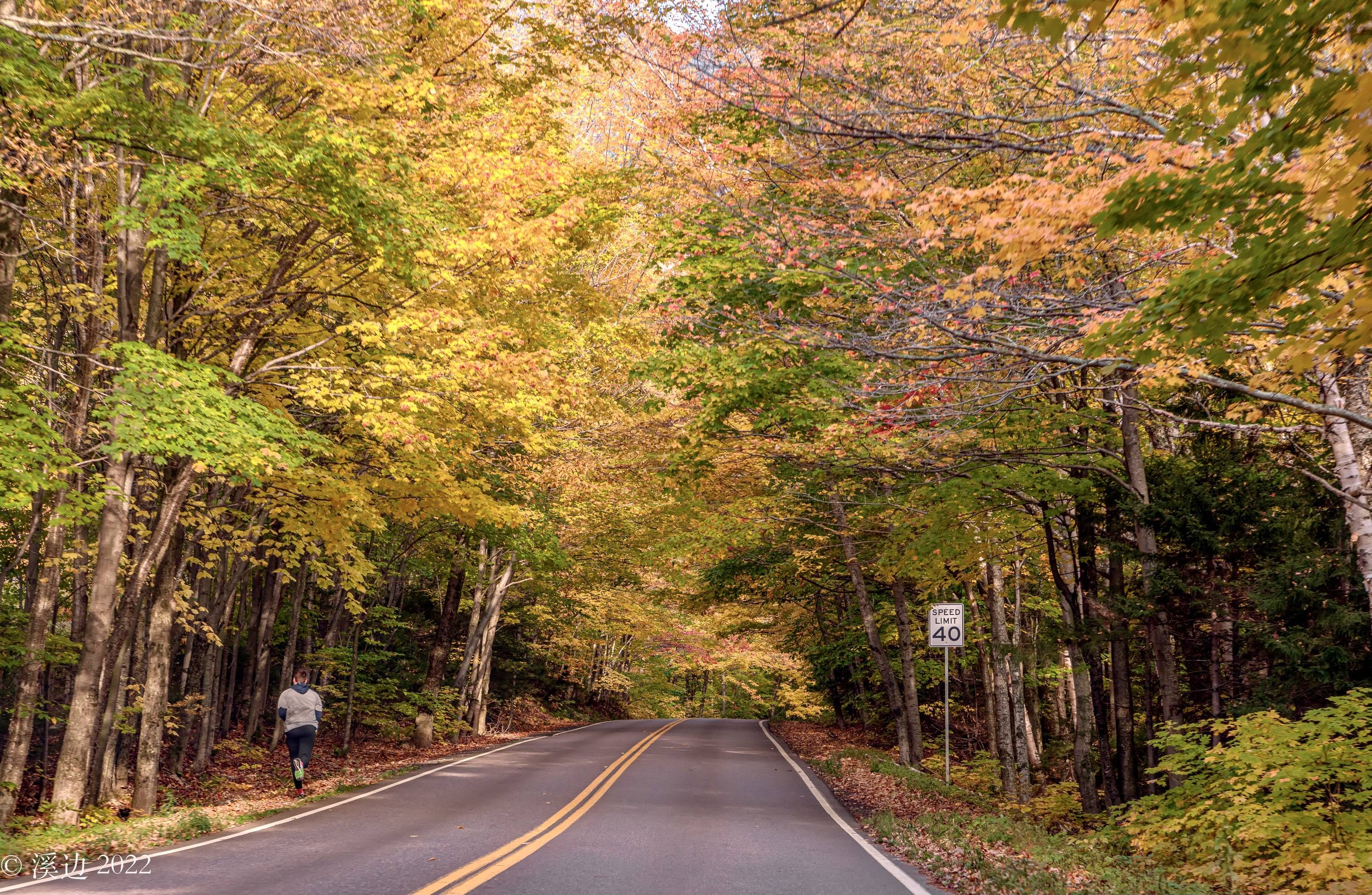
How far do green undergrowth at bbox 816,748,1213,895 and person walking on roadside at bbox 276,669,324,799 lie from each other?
7656 mm

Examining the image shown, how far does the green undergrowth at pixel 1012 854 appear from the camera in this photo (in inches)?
273

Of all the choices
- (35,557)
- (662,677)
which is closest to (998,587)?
(35,557)

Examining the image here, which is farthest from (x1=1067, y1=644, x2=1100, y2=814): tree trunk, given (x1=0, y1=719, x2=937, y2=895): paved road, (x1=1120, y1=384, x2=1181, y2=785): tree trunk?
(x1=0, y1=719, x2=937, y2=895): paved road

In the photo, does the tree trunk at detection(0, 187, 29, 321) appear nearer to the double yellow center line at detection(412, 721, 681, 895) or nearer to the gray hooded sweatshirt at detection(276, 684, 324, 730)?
the gray hooded sweatshirt at detection(276, 684, 324, 730)

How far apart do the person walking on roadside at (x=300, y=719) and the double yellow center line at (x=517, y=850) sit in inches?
145

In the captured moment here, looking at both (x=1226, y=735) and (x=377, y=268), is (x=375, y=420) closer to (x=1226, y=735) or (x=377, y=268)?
(x=377, y=268)

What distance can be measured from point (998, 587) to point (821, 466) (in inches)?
258

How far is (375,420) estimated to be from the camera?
35.2 feet

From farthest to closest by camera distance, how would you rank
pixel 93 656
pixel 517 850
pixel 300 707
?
pixel 300 707 < pixel 93 656 < pixel 517 850

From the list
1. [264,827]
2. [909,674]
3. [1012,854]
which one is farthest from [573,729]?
[1012,854]

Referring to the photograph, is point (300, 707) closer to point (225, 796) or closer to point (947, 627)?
point (225, 796)

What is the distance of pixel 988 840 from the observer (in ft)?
29.7

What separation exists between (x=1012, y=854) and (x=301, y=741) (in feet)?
30.1

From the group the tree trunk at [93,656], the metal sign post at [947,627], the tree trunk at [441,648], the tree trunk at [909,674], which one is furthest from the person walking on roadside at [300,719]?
the tree trunk at [909,674]
